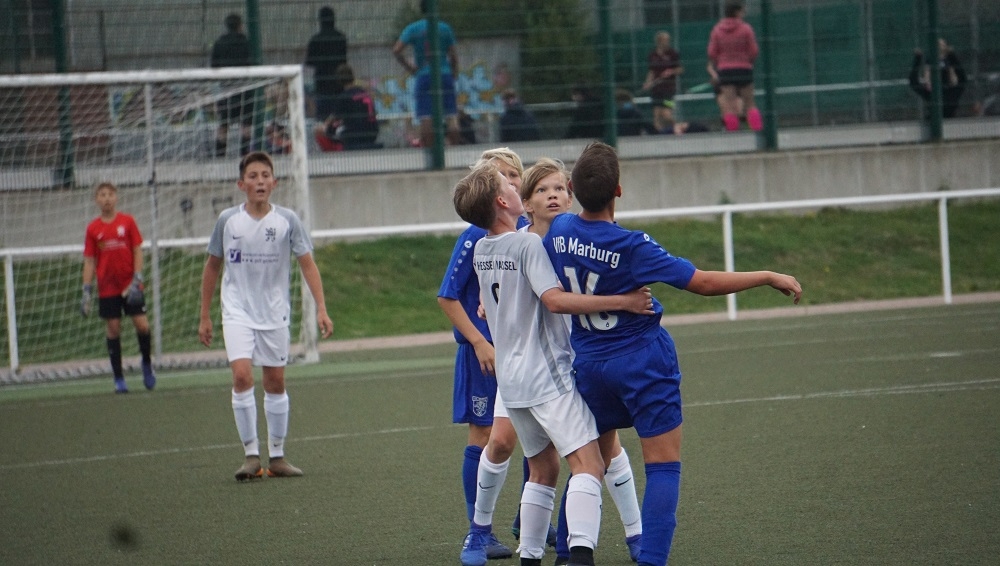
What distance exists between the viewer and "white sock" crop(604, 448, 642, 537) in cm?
498

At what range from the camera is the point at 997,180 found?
60.4 ft

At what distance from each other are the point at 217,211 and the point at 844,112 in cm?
917

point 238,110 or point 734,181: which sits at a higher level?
point 238,110

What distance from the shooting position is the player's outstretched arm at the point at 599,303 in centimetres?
435

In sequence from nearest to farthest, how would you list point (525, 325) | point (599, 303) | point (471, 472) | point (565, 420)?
point (599, 303), point (565, 420), point (525, 325), point (471, 472)

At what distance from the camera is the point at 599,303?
435 centimetres

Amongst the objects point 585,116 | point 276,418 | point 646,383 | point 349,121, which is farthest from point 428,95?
point 646,383

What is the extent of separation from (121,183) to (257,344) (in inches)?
315

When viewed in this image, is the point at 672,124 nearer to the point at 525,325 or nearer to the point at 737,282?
the point at 525,325

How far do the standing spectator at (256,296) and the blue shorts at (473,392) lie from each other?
1.89 m

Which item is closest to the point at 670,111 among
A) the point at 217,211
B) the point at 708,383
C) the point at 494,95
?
the point at 494,95

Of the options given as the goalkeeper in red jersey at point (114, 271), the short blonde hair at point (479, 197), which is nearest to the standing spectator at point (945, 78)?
the goalkeeper in red jersey at point (114, 271)

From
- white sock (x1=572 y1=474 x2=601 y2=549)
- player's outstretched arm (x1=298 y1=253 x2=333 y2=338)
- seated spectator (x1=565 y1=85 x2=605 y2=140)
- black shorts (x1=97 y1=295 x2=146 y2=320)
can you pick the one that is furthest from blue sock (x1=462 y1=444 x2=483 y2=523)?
seated spectator (x1=565 y1=85 x2=605 y2=140)

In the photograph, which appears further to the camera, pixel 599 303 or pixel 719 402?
pixel 719 402
